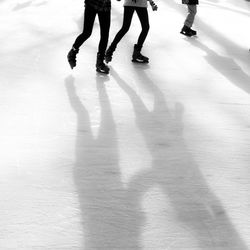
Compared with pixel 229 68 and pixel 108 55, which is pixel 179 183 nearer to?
pixel 108 55

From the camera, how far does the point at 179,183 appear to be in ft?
10.7

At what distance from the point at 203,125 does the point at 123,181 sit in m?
1.29

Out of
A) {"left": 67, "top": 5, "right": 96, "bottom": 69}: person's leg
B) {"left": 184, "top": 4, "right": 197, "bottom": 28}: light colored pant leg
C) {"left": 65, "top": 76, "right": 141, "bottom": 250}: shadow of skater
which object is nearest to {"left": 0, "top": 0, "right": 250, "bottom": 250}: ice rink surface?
{"left": 65, "top": 76, "right": 141, "bottom": 250}: shadow of skater

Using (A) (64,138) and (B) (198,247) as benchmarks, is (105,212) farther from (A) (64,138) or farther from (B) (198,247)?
(A) (64,138)

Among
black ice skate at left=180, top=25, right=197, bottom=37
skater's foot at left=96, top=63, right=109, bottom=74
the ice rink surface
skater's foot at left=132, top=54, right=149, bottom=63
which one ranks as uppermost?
the ice rink surface

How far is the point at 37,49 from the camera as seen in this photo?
6.34 meters

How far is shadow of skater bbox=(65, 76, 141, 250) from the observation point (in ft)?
8.64

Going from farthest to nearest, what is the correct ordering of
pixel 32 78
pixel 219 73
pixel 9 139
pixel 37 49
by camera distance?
pixel 37 49, pixel 219 73, pixel 32 78, pixel 9 139

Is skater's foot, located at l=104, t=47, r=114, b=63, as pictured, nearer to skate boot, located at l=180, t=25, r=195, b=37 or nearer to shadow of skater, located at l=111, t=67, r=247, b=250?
shadow of skater, located at l=111, t=67, r=247, b=250

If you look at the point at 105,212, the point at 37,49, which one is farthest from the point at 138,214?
the point at 37,49

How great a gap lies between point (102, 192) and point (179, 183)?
0.53 metres

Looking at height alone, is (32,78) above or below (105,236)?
below

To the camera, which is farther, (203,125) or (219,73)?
(219,73)

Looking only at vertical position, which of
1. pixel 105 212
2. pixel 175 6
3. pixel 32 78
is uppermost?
pixel 105 212
